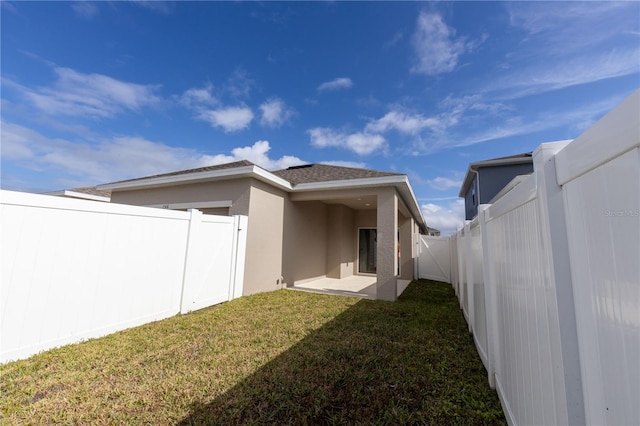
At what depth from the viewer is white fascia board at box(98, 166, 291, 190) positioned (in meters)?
7.30

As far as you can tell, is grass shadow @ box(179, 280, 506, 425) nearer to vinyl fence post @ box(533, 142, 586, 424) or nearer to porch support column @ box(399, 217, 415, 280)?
vinyl fence post @ box(533, 142, 586, 424)

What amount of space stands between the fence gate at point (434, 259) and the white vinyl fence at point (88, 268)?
10.2 m

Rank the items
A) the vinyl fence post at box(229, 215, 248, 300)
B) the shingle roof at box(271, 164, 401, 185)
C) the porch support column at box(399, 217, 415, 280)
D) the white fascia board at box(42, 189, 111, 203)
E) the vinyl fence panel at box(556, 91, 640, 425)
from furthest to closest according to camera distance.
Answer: the white fascia board at box(42, 189, 111, 203)
the porch support column at box(399, 217, 415, 280)
the shingle roof at box(271, 164, 401, 185)
the vinyl fence post at box(229, 215, 248, 300)
the vinyl fence panel at box(556, 91, 640, 425)

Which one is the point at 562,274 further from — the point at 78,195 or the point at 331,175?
the point at 78,195

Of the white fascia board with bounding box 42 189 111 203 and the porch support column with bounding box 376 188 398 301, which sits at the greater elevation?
the white fascia board with bounding box 42 189 111 203

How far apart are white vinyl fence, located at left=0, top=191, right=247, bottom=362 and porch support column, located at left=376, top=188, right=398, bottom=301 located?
4.97 metres

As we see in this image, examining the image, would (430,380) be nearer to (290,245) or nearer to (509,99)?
(290,245)

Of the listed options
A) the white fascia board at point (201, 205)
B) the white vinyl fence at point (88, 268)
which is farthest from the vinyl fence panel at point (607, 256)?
the white fascia board at point (201, 205)

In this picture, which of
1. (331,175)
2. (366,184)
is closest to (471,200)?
(331,175)

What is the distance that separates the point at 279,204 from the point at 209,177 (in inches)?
96.2

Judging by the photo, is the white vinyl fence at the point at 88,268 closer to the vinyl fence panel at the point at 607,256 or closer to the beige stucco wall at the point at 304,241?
the beige stucco wall at the point at 304,241

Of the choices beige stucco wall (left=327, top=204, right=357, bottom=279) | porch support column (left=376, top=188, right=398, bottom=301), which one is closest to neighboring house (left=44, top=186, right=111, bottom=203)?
beige stucco wall (left=327, top=204, right=357, bottom=279)

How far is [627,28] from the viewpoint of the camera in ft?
12.2

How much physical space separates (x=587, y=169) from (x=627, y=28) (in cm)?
535
